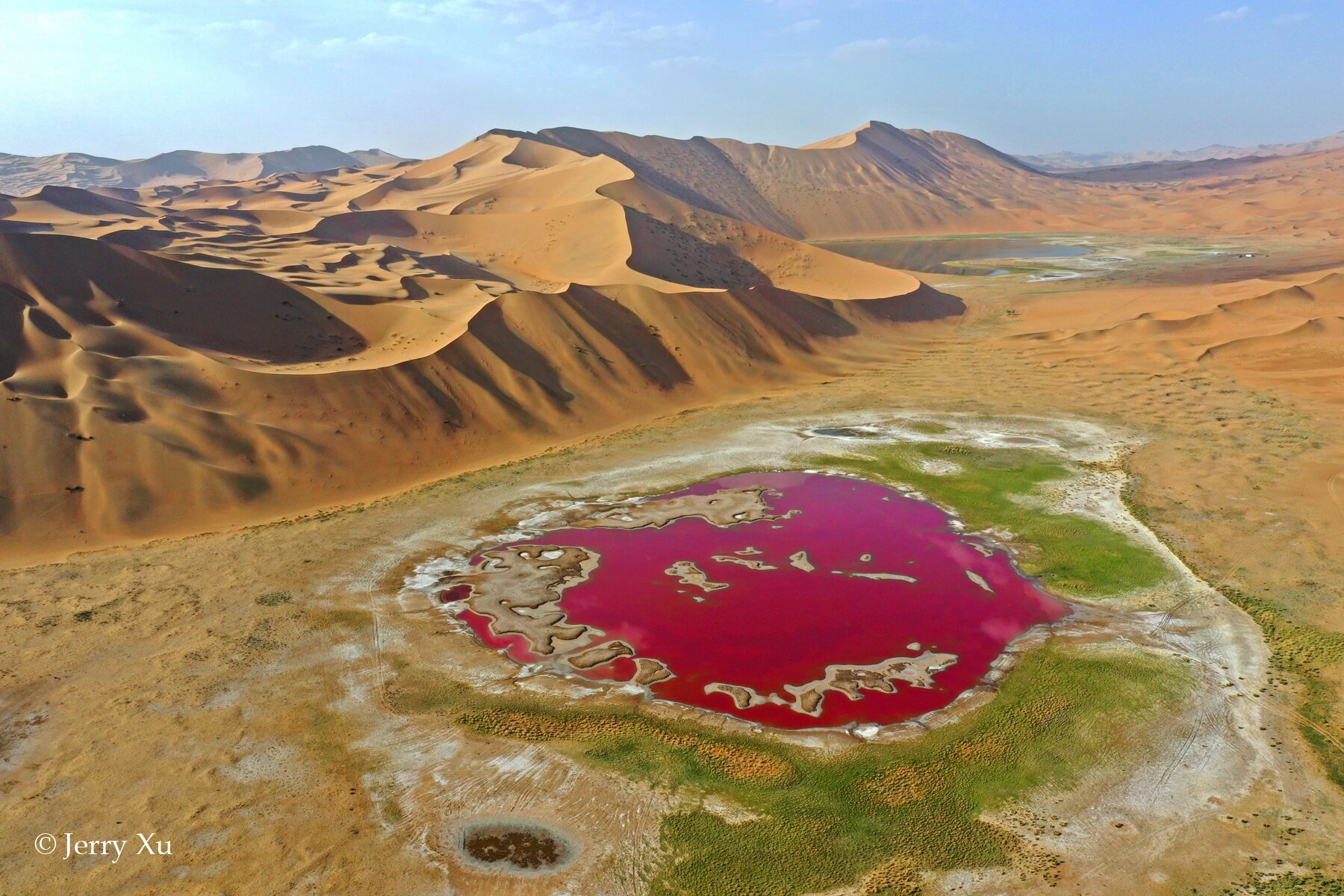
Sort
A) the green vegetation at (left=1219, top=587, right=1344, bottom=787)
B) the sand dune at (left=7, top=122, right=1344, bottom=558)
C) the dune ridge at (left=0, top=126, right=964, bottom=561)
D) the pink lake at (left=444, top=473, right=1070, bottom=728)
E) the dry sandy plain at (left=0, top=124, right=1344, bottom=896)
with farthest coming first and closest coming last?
the sand dune at (left=7, top=122, right=1344, bottom=558) → the dune ridge at (left=0, top=126, right=964, bottom=561) → the pink lake at (left=444, top=473, right=1070, bottom=728) → the green vegetation at (left=1219, top=587, right=1344, bottom=787) → the dry sandy plain at (left=0, top=124, right=1344, bottom=896)

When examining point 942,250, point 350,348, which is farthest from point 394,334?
point 942,250

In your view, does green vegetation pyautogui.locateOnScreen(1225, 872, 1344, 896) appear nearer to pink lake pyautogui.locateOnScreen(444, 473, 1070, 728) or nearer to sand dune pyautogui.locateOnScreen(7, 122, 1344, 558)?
pink lake pyautogui.locateOnScreen(444, 473, 1070, 728)

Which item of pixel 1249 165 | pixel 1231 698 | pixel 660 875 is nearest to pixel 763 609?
pixel 660 875

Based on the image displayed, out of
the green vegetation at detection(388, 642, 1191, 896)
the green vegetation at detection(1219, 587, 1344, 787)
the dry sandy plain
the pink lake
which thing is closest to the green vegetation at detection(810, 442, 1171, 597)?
the dry sandy plain

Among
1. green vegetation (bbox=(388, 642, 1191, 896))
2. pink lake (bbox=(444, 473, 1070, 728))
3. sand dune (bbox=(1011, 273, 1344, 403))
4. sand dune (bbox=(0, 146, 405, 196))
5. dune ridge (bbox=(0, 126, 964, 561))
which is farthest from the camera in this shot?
sand dune (bbox=(0, 146, 405, 196))

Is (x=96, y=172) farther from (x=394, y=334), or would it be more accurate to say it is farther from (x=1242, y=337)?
(x=1242, y=337)

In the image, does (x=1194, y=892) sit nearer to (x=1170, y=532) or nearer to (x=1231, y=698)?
(x=1231, y=698)

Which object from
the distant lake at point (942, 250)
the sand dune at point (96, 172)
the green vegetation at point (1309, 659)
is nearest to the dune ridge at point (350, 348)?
the distant lake at point (942, 250)

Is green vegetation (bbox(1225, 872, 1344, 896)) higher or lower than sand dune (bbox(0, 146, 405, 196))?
lower
